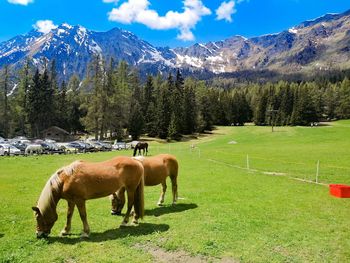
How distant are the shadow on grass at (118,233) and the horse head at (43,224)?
26cm

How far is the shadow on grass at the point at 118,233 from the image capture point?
1095cm

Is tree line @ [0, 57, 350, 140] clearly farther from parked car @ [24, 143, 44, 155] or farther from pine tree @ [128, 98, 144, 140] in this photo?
parked car @ [24, 143, 44, 155]

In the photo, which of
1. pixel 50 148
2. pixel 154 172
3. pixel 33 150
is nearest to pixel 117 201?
pixel 154 172

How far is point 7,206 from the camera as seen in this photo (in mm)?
15922

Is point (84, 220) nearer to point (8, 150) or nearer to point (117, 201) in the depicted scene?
point (117, 201)

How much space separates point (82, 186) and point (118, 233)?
6.61 feet

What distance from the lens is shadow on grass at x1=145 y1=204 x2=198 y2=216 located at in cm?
1466

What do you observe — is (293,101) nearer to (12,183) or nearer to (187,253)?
(12,183)

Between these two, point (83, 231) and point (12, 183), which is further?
point (12, 183)

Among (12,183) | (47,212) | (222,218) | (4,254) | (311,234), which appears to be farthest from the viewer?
(12,183)

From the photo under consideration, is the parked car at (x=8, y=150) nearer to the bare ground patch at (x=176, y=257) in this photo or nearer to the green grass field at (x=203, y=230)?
the green grass field at (x=203, y=230)

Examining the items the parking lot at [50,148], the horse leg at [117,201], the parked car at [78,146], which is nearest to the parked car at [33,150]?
the parking lot at [50,148]

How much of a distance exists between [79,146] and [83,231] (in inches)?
2029

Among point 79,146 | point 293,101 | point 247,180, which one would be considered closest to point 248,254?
point 247,180
